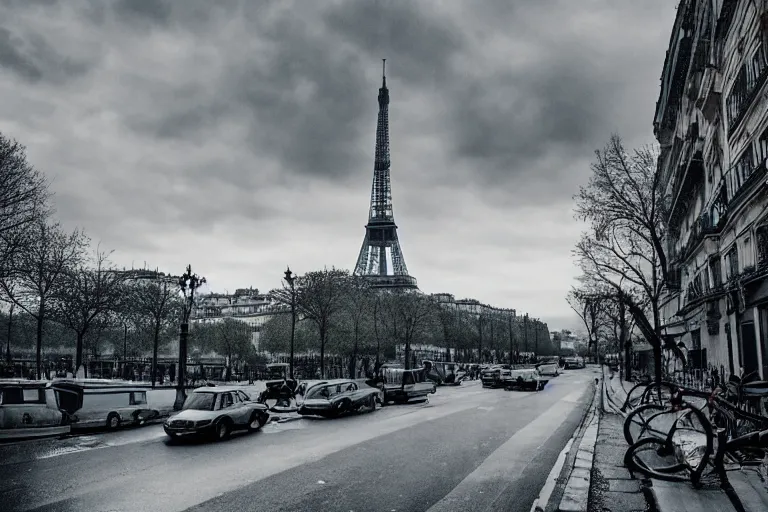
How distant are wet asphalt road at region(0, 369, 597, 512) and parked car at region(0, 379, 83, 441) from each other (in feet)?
1.61

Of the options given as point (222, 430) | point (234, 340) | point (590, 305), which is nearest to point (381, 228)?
point (234, 340)

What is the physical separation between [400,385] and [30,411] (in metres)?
16.8

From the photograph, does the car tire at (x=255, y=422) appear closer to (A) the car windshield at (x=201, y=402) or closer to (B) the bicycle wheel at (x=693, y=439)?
(A) the car windshield at (x=201, y=402)

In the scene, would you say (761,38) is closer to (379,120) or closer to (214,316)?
(379,120)

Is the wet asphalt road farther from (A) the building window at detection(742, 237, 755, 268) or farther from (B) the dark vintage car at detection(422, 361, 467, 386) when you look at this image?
(B) the dark vintage car at detection(422, 361, 467, 386)

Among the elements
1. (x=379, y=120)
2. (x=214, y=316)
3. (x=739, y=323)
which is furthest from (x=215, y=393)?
(x=214, y=316)

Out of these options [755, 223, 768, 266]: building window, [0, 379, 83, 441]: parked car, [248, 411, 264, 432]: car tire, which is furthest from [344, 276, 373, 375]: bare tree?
[755, 223, 768, 266]: building window

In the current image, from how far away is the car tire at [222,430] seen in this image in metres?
16.6

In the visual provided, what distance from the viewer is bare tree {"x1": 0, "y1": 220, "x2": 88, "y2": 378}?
30422 mm

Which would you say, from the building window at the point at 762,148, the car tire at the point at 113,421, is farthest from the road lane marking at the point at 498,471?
the car tire at the point at 113,421

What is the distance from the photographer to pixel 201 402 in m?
17.4

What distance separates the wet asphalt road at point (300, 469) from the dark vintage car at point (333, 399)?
271 cm

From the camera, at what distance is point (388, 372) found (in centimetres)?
3011

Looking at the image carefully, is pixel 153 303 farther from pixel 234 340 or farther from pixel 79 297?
pixel 234 340
